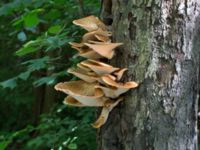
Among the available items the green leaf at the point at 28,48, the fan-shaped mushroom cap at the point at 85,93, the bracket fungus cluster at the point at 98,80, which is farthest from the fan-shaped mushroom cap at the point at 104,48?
the green leaf at the point at 28,48

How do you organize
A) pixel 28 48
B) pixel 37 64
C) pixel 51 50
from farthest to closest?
pixel 51 50 < pixel 37 64 < pixel 28 48

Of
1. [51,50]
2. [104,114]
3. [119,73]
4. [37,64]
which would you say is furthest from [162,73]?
[51,50]

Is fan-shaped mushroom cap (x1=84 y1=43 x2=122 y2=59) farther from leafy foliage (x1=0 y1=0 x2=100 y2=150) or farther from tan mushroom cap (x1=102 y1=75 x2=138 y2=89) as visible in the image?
leafy foliage (x1=0 y1=0 x2=100 y2=150)

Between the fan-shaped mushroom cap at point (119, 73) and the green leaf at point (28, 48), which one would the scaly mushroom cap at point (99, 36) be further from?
the green leaf at point (28, 48)

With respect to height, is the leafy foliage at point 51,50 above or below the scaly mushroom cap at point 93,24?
below

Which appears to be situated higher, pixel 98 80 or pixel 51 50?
pixel 98 80

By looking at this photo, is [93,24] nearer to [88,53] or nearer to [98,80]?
[88,53]

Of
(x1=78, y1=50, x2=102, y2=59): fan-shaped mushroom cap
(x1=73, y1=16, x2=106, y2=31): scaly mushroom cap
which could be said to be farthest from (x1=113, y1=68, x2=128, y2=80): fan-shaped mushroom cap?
(x1=73, y1=16, x2=106, y2=31): scaly mushroom cap
